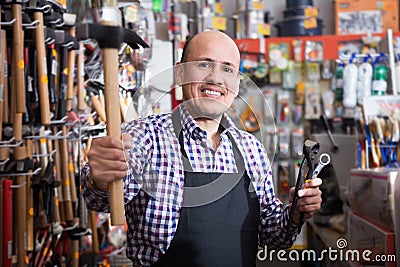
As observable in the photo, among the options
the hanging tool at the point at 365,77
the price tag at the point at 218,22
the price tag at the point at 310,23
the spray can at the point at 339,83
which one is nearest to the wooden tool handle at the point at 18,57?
the hanging tool at the point at 365,77

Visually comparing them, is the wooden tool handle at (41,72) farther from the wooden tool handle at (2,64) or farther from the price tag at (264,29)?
the price tag at (264,29)

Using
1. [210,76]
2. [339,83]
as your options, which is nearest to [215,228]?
[210,76]

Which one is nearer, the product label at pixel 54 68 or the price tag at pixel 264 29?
the product label at pixel 54 68

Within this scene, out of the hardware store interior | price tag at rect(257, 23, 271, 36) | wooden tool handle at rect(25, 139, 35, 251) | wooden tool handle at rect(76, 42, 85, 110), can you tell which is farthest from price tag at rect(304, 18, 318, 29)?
wooden tool handle at rect(25, 139, 35, 251)

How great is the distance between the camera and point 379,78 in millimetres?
4277

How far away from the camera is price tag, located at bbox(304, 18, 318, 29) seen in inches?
270

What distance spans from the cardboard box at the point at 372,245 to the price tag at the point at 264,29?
470 centimetres

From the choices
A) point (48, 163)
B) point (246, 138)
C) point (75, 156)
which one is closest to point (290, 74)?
point (75, 156)

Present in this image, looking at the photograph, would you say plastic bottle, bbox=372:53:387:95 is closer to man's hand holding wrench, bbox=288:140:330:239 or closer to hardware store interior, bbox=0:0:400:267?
hardware store interior, bbox=0:0:400:267

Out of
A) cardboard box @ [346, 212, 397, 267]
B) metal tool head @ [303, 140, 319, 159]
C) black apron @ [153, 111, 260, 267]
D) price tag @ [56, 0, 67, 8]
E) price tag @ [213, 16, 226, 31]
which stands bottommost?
cardboard box @ [346, 212, 397, 267]

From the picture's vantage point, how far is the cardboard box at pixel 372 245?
1.77 meters

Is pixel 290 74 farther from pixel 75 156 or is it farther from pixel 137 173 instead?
pixel 137 173

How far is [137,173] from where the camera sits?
1455 mm

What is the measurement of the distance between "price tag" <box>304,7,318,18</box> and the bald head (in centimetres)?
560
